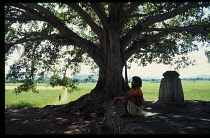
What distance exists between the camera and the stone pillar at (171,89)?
812cm

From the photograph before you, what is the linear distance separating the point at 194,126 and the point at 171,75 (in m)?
3.91

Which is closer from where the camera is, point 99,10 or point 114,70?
point 99,10

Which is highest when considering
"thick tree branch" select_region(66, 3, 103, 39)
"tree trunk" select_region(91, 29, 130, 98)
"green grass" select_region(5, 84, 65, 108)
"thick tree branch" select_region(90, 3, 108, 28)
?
"thick tree branch" select_region(66, 3, 103, 39)

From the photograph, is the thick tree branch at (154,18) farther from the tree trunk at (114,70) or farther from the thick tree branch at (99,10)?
the thick tree branch at (99,10)

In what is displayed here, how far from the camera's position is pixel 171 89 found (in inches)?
321

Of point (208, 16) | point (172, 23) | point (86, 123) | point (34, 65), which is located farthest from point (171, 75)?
point (34, 65)

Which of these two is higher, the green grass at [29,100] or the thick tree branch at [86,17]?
the thick tree branch at [86,17]

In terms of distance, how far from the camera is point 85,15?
1008 centimetres

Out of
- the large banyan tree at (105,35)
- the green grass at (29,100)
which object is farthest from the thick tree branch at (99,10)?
the green grass at (29,100)

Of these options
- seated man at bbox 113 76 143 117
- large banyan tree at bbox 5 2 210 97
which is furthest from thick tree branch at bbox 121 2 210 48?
seated man at bbox 113 76 143 117

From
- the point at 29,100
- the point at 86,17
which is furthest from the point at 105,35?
the point at 29,100

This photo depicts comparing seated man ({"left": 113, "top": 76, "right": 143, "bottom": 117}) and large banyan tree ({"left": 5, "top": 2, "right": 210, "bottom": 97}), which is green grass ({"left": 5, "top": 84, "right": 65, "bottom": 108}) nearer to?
Answer: large banyan tree ({"left": 5, "top": 2, "right": 210, "bottom": 97})

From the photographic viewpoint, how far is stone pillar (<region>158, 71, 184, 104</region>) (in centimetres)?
812

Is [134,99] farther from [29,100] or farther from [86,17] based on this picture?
[29,100]
